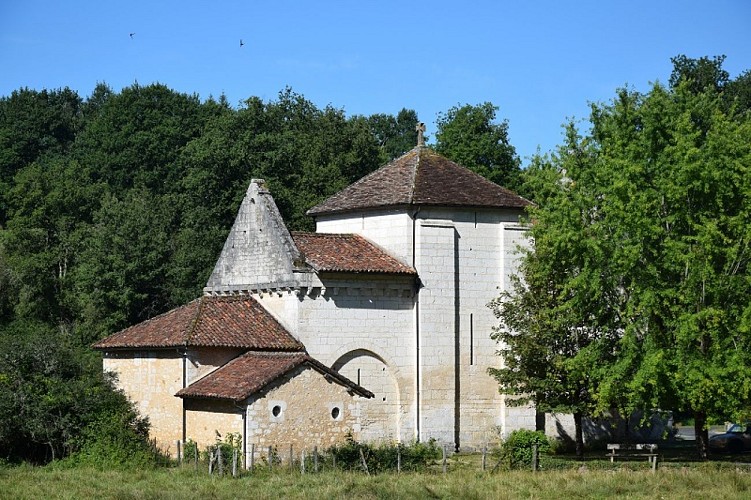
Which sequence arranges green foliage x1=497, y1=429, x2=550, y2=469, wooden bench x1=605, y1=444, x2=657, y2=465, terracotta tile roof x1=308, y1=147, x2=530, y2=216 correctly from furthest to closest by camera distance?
1. terracotta tile roof x1=308, y1=147, x2=530, y2=216
2. wooden bench x1=605, y1=444, x2=657, y2=465
3. green foliage x1=497, y1=429, x2=550, y2=469

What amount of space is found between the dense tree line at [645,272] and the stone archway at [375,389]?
3.66m

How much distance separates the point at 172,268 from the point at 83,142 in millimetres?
35967

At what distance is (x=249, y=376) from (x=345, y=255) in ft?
20.3

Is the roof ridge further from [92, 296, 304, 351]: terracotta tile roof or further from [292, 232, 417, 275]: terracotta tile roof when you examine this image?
[292, 232, 417, 275]: terracotta tile roof

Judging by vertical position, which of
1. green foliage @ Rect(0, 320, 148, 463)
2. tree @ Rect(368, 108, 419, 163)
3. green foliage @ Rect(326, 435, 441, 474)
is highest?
tree @ Rect(368, 108, 419, 163)

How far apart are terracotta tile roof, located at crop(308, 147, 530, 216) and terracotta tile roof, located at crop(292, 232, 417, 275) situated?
1.40m

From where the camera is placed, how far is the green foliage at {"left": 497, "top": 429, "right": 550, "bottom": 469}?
3491 cm

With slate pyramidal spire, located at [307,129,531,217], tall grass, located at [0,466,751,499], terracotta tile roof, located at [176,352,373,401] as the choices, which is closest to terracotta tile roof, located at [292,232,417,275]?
slate pyramidal spire, located at [307,129,531,217]

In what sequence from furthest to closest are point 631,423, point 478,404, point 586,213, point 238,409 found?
point 631,423 → point 478,404 → point 586,213 → point 238,409

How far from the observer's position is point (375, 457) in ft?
111

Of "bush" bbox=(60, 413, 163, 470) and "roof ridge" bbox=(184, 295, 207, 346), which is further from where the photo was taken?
"roof ridge" bbox=(184, 295, 207, 346)

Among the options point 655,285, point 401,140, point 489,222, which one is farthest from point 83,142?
point 655,285

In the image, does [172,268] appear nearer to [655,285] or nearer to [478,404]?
[478,404]

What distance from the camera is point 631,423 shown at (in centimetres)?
4481
